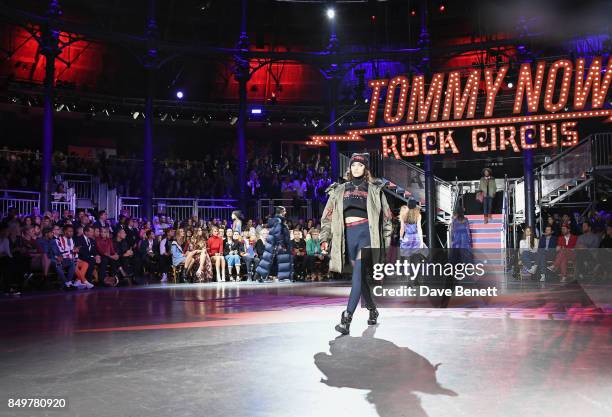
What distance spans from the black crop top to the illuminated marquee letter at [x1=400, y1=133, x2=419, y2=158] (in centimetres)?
1679

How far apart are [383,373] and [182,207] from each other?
19.1 meters

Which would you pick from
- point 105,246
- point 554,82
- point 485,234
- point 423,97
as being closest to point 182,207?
point 105,246

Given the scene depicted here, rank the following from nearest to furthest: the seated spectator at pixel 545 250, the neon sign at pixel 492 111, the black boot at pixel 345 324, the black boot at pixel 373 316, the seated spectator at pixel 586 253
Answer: the black boot at pixel 345 324, the black boot at pixel 373 316, the seated spectator at pixel 586 253, the seated spectator at pixel 545 250, the neon sign at pixel 492 111

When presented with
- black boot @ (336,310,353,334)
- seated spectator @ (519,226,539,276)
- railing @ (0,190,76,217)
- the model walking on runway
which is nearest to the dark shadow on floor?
black boot @ (336,310,353,334)

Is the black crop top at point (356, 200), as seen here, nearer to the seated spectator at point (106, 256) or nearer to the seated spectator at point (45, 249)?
the seated spectator at point (45, 249)

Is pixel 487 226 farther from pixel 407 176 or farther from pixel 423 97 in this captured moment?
pixel 423 97

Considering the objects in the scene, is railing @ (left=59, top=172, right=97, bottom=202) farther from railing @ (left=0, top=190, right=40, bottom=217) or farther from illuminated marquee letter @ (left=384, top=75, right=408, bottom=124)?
illuminated marquee letter @ (left=384, top=75, right=408, bottom=124)

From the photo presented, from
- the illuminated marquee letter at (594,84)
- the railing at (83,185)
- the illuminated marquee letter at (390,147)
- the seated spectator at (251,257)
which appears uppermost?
the illuminated marquee letter at (594,84)

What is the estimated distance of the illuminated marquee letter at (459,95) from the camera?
2216 centimetres

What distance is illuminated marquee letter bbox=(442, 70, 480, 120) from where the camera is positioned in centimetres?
2216

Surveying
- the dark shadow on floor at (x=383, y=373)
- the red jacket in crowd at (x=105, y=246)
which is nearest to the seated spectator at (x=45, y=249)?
the red jacket in crowd at (x=105, y=246)

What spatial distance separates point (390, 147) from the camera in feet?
77.3

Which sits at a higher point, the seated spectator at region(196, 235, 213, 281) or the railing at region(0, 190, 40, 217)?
the railing at region(0, 190, 40, 217)

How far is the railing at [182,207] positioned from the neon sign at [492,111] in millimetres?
4872
